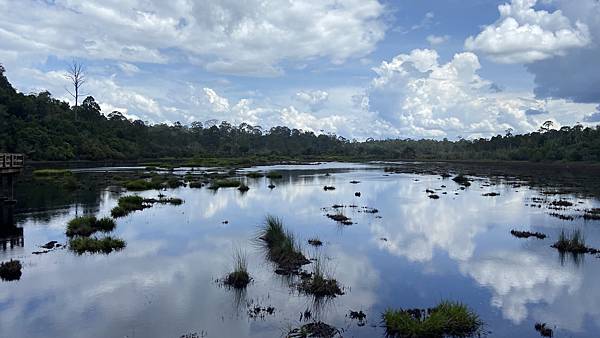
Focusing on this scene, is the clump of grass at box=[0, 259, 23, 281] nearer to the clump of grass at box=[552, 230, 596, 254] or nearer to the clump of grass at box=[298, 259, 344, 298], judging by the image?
the clump of grass at box=[298, 259, 344, 298]

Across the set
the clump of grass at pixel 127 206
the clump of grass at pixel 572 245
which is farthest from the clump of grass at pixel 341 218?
the clump of grass at pixel 127 206

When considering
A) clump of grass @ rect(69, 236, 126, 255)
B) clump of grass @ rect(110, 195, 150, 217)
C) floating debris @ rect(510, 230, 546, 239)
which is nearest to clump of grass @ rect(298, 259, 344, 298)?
clump of grass @ rect(69, 236, 126, 255)

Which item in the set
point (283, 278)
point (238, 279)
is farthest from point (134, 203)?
point (283, 278)

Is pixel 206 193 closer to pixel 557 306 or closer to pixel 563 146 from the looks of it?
pixel 557 306

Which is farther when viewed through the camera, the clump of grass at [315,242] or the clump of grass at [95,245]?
the clump of grass at [315,242]


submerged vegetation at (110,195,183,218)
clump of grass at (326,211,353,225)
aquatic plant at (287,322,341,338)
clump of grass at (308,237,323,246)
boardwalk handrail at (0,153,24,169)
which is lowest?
aquatic plant at (287,322,341,338)

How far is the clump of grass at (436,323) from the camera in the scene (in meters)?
14.7

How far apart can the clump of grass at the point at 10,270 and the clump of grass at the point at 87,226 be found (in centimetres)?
762

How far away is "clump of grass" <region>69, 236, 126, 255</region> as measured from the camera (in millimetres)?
24812

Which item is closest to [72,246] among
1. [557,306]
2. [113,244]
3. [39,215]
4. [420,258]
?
[113,244]

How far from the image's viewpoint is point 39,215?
35.8 m

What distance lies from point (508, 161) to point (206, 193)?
13981 centimetres

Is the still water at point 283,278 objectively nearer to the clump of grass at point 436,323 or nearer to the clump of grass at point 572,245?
the clump of grass at point 436,323

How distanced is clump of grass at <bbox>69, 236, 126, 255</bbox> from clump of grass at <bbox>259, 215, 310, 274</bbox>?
8361 millimetres
